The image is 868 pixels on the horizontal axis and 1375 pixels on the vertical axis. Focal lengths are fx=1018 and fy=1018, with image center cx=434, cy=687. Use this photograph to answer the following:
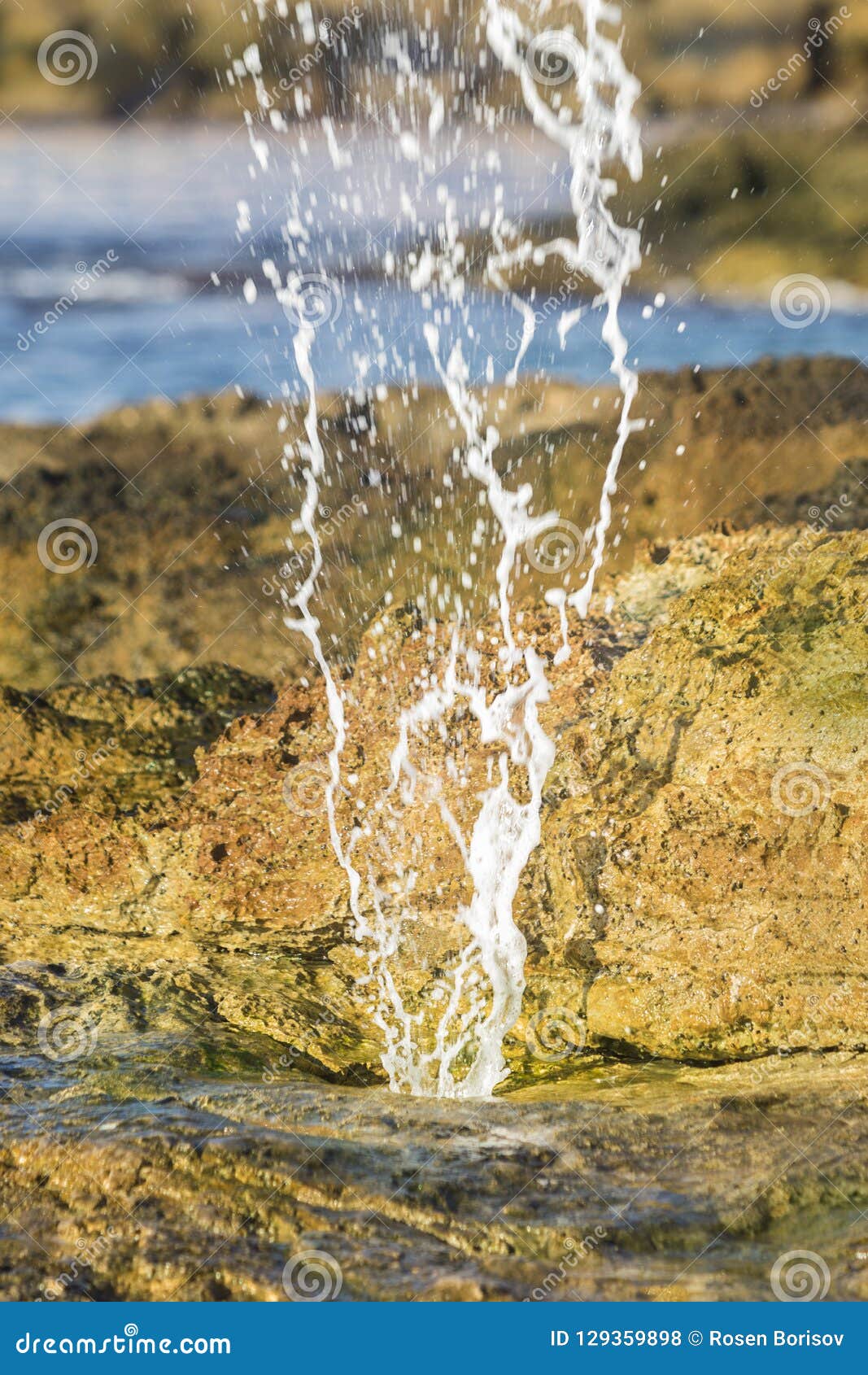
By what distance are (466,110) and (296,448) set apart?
135 cm

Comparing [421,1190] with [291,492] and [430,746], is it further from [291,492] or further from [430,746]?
[291,492]

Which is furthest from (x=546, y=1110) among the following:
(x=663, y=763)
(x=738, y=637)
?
(x=738, y=637)

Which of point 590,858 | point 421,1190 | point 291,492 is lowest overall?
point 421,1190

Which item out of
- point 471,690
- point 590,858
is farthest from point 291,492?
point 590,858

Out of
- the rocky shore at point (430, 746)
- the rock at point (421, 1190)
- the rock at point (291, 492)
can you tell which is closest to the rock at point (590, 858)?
the rocky shore at point (430, 746)

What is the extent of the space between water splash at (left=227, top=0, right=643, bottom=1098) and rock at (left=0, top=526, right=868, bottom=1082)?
56 millimetres

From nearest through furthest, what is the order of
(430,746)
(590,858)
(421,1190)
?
1. (421,1190)
2. (590,858)
3. (430,746)

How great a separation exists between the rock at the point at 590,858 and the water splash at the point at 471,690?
6cm

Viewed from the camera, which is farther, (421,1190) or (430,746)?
(430,746)

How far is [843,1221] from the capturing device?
2.18 metres

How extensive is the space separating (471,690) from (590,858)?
816 mm

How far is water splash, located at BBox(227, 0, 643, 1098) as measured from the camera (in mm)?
3689

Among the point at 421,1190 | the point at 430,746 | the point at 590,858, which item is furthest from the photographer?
the point at 430,746

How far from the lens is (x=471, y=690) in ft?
13.5
